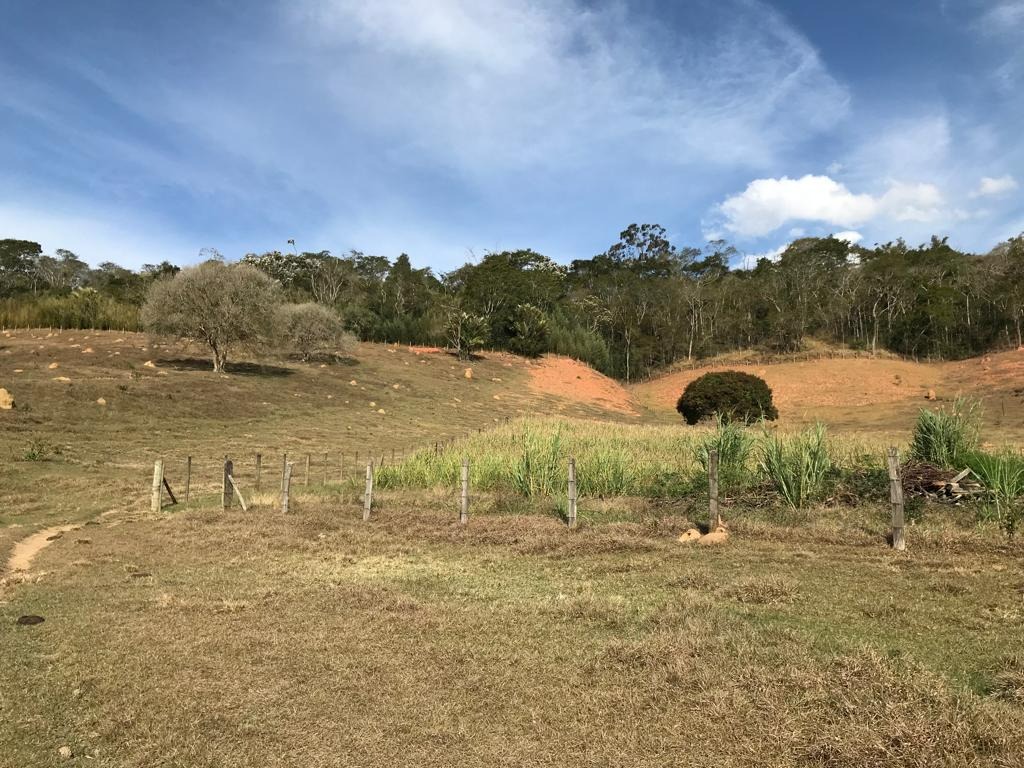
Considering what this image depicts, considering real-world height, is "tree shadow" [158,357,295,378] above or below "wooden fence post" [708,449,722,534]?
above

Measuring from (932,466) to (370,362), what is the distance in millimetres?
39085

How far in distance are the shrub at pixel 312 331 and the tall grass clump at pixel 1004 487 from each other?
37348 millimetres

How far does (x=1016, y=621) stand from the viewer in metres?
4.99

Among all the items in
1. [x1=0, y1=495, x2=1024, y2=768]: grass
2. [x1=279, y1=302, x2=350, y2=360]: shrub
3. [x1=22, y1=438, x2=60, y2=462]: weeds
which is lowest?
[x1=22, y1=438, x2=60, y2=462]: weeds

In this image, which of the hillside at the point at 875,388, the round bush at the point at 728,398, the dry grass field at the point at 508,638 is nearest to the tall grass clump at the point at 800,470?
the dry grass field at the point at 508,638

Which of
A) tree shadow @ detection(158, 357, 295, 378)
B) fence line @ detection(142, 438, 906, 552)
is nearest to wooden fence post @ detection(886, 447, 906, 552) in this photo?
fence line @ detection(142, 438, 906, 552)

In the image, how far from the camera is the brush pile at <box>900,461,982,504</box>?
29.0 ft

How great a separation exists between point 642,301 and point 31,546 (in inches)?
2426

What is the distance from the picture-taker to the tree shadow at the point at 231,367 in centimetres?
3332

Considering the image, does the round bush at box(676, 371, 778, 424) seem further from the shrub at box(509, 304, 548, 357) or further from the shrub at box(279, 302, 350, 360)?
the shrub at box(509, 304, 548, 357)

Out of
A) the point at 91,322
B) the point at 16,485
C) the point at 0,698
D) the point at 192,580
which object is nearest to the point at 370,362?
the point at 91,322

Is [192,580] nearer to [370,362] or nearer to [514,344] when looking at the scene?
[370,362]

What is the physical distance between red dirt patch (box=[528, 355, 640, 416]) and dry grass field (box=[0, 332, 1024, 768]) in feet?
109

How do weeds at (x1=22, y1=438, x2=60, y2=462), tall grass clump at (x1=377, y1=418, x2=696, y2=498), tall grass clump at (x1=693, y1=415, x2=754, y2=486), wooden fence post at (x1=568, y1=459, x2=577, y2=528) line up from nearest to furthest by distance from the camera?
wooden fence post at (x1=568, y1=459, x2=577, y2=528), tall grass clump at (x1=693, y1=415, x2=754, y2=486), tall grass clump at (x1=377, y1=418, x2=696, y2=498), weeds at (x1=22, y1=438, x2=60, y2=462)
